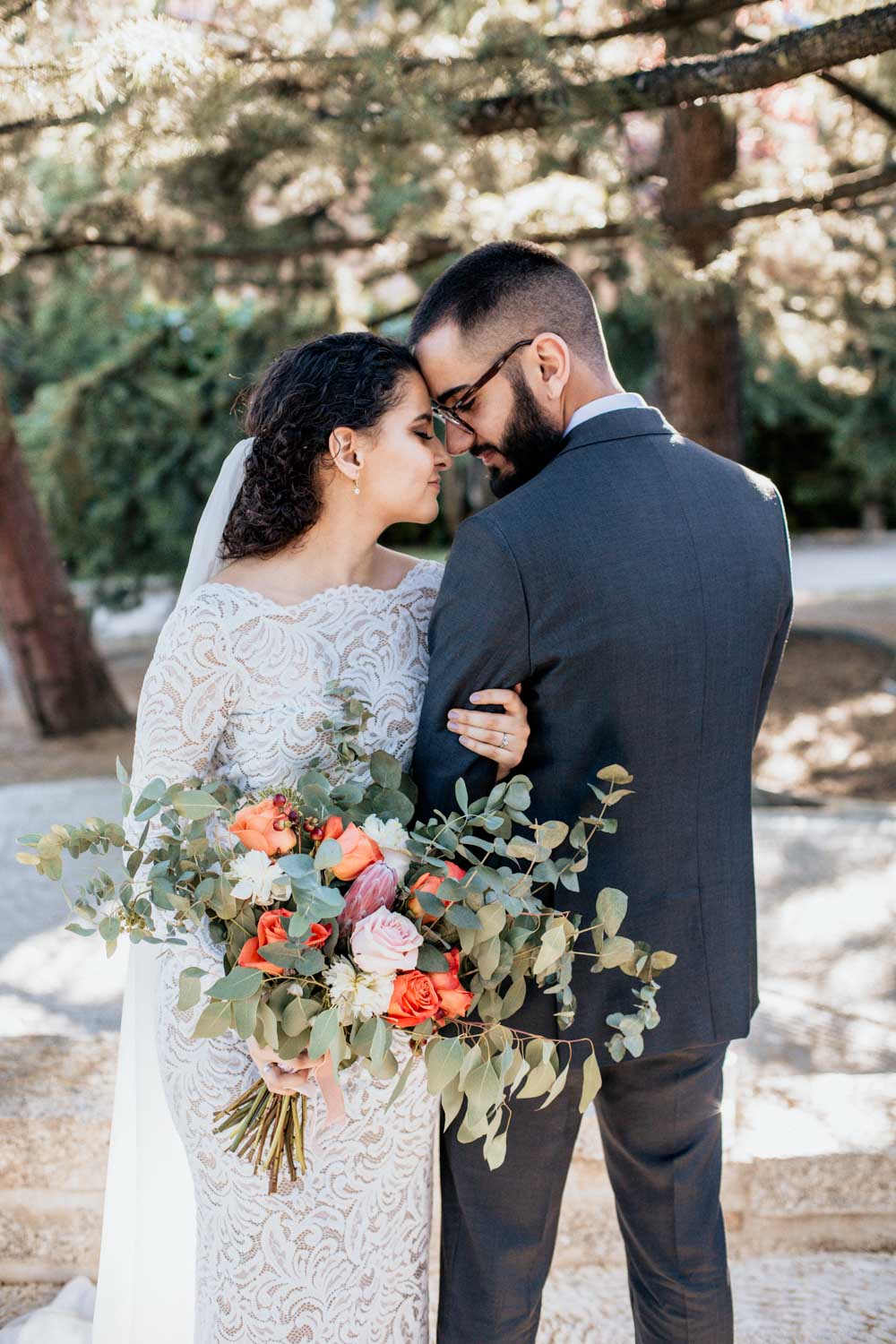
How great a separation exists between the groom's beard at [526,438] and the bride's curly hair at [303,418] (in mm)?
209

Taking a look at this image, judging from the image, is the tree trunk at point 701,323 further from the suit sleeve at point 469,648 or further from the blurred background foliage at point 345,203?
the suit sleeve at point 469,648

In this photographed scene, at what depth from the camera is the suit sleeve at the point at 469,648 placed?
1.76 m

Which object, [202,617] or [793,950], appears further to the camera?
[793,950]

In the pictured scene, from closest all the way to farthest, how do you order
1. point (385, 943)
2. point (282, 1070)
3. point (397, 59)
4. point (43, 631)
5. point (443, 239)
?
point (385, 943) → point (282, 1070) → point (397, 59) → point (443, 239) → point (43, 631)

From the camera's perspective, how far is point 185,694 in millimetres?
2006

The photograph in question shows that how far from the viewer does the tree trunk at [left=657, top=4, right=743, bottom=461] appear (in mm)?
6611

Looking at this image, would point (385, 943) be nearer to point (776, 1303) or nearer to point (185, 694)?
point (185, 694)

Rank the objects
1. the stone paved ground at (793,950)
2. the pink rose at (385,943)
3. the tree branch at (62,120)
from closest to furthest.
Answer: the pink rose at (385,943) → the tree branch at (62,120) → the stone paved ground at (793,950)

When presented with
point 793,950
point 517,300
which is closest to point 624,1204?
point 517,300

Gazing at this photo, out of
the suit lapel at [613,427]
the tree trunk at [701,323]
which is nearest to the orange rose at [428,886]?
the suit lapel at [613,427]

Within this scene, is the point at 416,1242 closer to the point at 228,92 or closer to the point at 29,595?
the point at 228,92

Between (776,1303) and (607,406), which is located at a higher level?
(607,406)

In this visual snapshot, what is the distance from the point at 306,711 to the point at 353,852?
Result: 50cm

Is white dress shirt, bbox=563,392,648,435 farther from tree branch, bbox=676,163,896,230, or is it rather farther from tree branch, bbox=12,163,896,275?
tree branch, bbox=676,163,896,230
